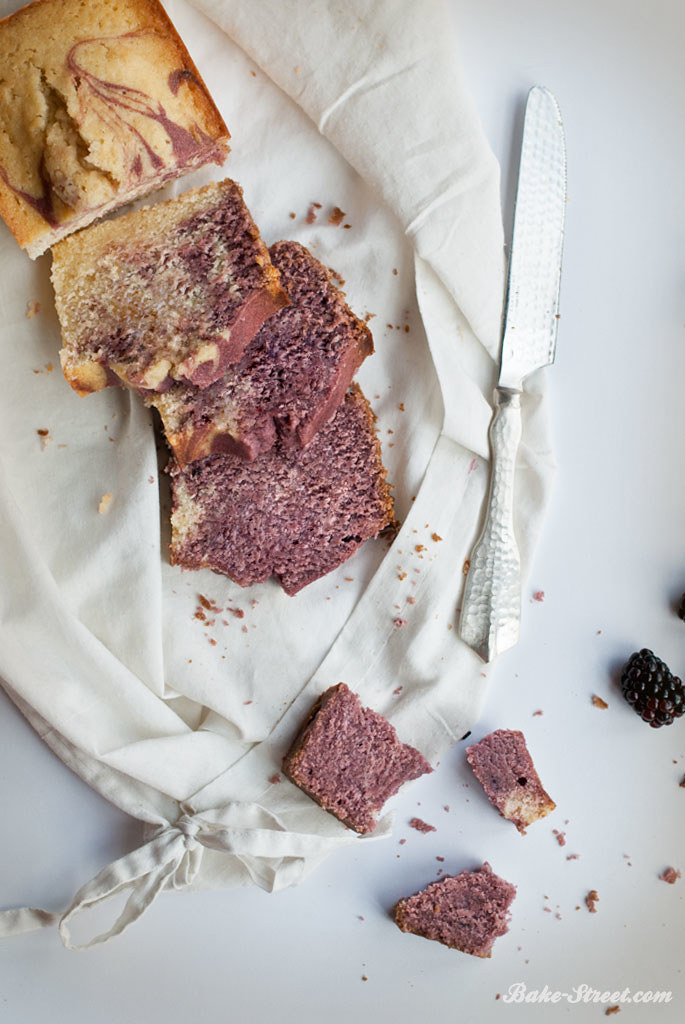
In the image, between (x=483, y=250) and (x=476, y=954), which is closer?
(x=483, y=250)

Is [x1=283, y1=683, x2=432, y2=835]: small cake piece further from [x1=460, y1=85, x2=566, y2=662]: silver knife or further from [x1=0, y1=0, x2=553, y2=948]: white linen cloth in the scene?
[x1=460, y1=85, x2=566, y2=662]: silver knife

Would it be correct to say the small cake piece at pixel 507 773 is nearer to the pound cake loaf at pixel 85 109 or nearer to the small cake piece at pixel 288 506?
the small cake piece at pixel 288 506

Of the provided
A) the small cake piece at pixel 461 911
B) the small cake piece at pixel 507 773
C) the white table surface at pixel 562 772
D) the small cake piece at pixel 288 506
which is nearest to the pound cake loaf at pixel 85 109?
the small cake piece at pixel 288 506

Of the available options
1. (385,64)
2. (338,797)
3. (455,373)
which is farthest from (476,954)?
(385,64)

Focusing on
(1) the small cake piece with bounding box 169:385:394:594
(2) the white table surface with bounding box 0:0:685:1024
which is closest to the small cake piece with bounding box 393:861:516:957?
(2) the white table surface with bounding box 0:0:685:1024

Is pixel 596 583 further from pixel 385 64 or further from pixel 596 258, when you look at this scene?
pixel 385 64
